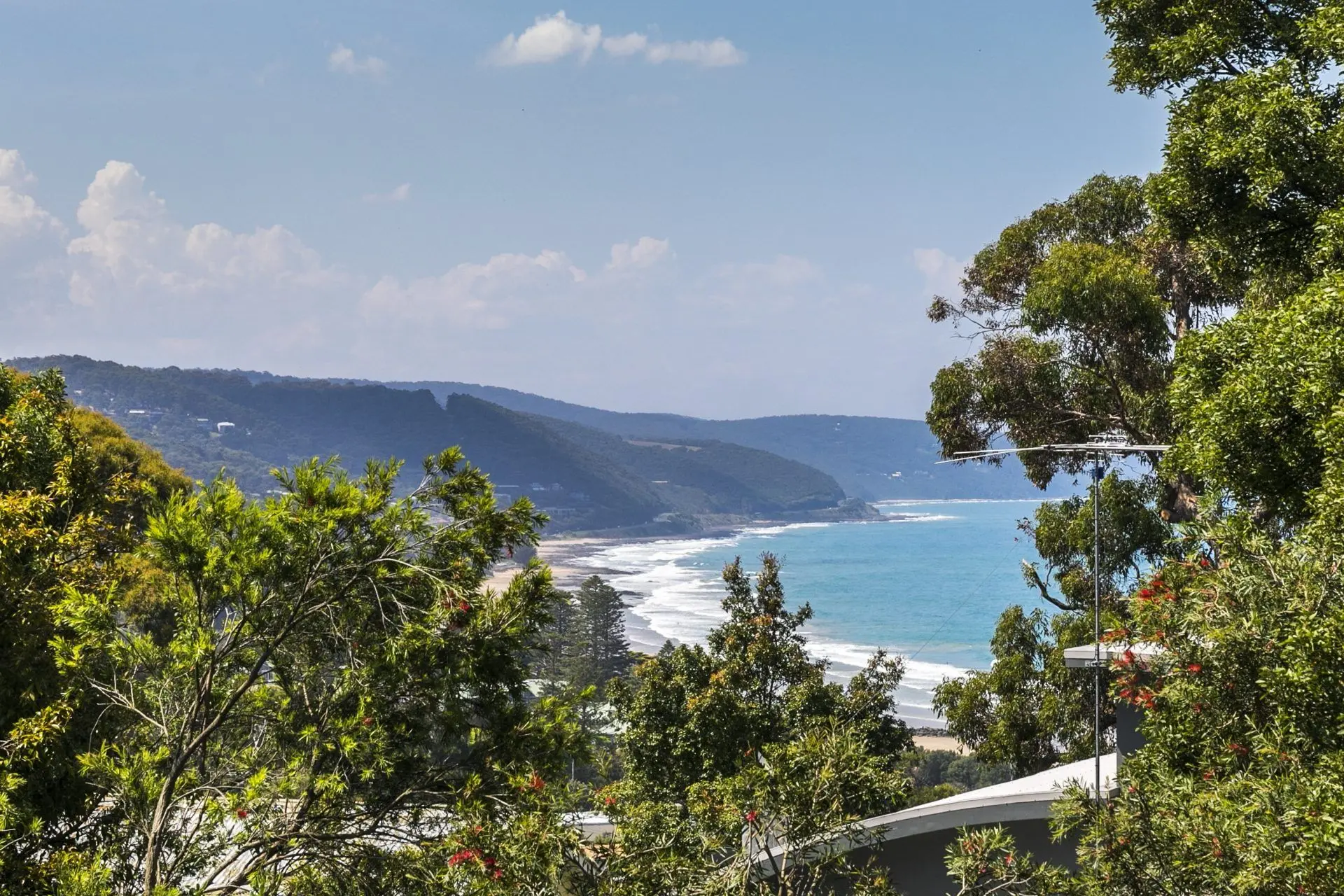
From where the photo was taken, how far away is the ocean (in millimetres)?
61688

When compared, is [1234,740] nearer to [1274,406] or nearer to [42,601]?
[1274,406]

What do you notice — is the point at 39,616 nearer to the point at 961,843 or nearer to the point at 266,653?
the point at 266,653

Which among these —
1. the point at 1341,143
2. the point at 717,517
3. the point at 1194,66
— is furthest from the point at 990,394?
the point at 717,517

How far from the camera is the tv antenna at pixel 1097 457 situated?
7.82 m

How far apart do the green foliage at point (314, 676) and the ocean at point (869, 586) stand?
26.9 metres

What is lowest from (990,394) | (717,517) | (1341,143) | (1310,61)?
(717,517)

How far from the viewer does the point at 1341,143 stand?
18.4ft

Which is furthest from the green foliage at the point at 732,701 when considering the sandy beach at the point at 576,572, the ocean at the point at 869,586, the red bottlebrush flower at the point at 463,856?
the ocean at the point at 869,586

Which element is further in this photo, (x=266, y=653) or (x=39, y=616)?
(x=39, y=616)

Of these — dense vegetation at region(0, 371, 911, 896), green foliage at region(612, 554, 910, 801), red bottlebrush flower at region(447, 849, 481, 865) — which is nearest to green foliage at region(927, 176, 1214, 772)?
green foliage at region(612, 554, 910, 801)

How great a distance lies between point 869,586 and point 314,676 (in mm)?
91156

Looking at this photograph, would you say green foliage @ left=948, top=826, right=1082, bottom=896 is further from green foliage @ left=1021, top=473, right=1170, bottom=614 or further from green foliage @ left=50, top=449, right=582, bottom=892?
green foliage @ left=1021, top=473, right=1170, bottom=614

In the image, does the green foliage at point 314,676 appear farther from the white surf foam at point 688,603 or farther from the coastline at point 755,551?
the white surf foam at point 688,603

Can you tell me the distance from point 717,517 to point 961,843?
171 meters
